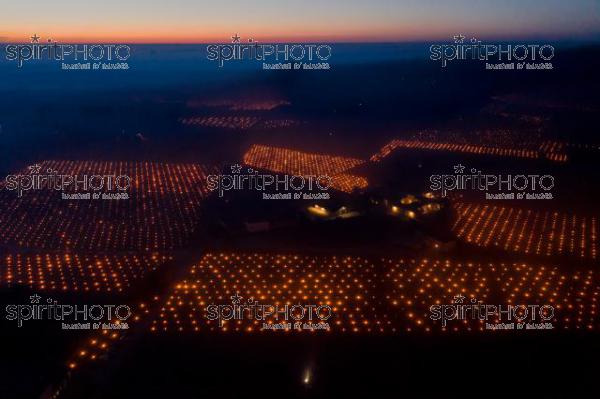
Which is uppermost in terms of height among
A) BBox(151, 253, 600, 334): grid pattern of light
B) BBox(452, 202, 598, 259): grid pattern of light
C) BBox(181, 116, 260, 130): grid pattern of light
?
BBox(181, 116, 260, 130): grid pattern of light

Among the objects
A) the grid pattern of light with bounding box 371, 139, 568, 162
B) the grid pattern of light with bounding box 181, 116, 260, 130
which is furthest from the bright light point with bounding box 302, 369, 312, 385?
the grid pattern of light with bounding box 181, 116, 260, 130

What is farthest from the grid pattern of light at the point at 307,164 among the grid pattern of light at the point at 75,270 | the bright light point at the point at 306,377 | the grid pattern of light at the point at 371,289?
Result: the bright light point at the point at 306,377

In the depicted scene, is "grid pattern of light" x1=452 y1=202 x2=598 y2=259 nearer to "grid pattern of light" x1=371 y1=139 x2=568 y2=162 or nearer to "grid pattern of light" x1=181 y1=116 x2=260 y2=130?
"grid pattern of light" x1=371 y1=139 x2=568 y2=162

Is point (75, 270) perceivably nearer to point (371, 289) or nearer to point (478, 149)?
point (371, 289)

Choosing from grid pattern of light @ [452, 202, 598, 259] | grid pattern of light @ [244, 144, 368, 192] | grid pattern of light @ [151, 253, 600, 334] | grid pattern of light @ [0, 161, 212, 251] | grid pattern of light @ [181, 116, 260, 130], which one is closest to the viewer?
grid pattern of light @ [151, 253, 600, 334]

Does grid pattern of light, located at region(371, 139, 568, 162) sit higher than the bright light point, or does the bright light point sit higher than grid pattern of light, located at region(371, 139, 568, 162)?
grid pattern of light, located at region(371, 139, 568, 162)

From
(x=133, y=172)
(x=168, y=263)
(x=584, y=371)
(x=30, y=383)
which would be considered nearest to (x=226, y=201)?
(x=168, y=263)

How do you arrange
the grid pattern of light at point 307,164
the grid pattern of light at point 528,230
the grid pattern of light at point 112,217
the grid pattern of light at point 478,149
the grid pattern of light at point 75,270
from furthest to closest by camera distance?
the grid pattern of light at point 478,149 → the grid pattern of light at point 307,164 → the grid pattern of light at point 112,217 → the grid pattern of light at point 528,230 → the grid pattern of light at point 75,270

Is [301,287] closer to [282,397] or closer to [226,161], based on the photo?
[282,397]

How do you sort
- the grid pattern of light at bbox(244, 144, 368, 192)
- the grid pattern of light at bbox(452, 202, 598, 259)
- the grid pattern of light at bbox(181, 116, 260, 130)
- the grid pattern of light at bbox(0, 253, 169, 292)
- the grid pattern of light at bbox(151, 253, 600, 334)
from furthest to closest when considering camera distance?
the grid pattern of light at bbox(181, 116, 260, 130) → the grid pattern of light at bbox(244, 144, 368, 192) → the grid pattern of light at bbox(452, 202, 598, 259) → the grid pattern of light at bbox(0, 253, 169, 292) → the grid pattern of light at bbox(151, 253, 600, 334)

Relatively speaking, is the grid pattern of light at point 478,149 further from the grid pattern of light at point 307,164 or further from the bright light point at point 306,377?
the bright light point at point 306,377

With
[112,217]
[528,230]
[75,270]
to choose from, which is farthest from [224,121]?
[528,230]

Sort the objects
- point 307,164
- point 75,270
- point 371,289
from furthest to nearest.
→ point 307,164 < point 75,270 < point 371,289
